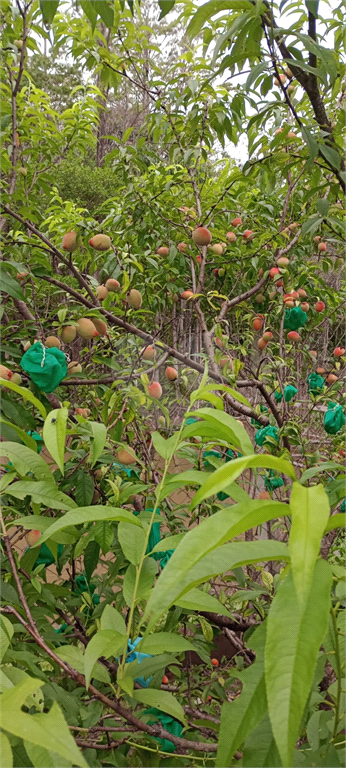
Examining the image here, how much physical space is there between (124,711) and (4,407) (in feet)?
1.37

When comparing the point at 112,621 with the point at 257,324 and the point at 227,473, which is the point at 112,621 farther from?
the point at 257,324

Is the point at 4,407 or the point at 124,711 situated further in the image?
the point at 4,407

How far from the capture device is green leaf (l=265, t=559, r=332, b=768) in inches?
8.0

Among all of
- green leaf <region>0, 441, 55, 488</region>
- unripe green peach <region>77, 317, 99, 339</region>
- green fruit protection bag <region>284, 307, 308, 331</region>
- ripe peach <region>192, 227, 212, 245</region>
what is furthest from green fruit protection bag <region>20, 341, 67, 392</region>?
green fruit protection bag <region>284, 307, 308, 331</region>

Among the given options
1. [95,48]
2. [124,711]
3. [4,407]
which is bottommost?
[124,711]

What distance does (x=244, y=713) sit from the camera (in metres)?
0.26

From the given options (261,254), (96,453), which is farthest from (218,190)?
(96,453)

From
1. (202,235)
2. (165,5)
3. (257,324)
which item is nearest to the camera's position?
(165,5)

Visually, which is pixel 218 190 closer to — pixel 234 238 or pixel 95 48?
pixel 234 238

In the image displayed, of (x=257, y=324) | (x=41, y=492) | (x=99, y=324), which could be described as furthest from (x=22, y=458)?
(x=257, y=324)

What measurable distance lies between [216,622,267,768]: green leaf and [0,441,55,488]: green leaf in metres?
0.24

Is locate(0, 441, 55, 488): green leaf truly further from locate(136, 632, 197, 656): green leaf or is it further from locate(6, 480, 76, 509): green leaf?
locate(136, 632, 197, 656): green leaf

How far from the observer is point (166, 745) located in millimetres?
515

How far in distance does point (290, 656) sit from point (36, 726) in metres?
0.10
